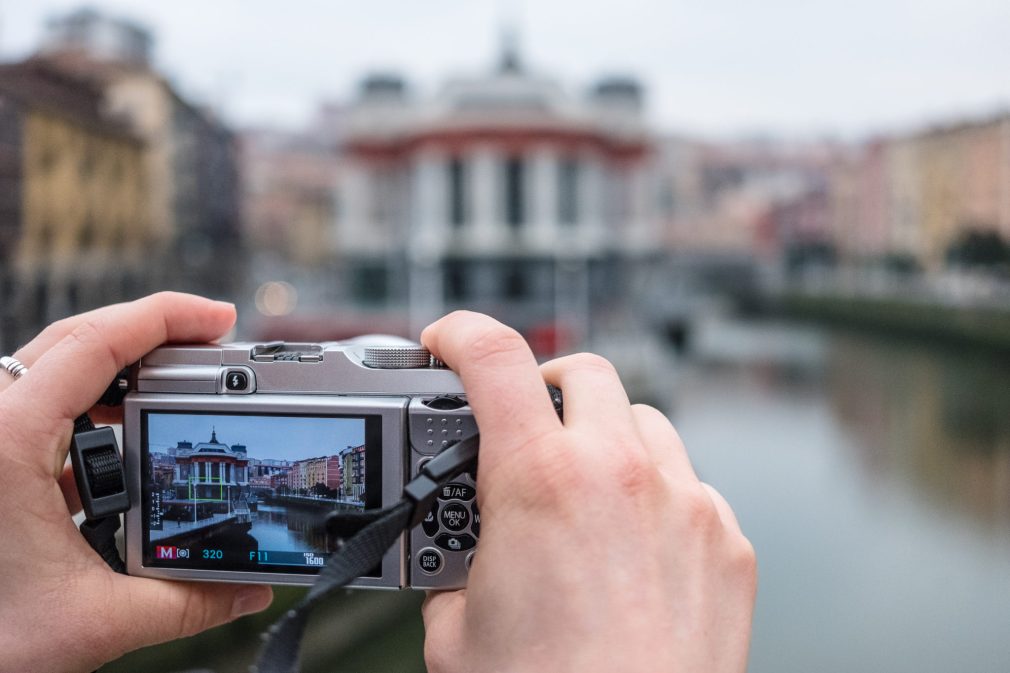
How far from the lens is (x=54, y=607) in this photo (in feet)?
1.68

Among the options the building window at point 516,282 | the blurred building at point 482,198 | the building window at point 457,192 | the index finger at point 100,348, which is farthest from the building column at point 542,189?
the index finger at point 100,348

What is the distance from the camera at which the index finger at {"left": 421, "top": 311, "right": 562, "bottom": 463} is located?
42 centimetres

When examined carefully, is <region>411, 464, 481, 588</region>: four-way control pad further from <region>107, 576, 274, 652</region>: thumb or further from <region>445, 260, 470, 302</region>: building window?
<region>445, 260, 470, 302</region>: building window

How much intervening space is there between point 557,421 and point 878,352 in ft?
13.3

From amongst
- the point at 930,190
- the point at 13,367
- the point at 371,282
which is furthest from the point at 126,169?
the point at 371,282

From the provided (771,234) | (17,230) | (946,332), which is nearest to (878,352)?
(946,332)

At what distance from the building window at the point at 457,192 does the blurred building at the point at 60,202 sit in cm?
636

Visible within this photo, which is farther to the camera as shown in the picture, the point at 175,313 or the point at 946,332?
the point at 946,332

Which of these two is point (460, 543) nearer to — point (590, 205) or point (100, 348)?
point (100, 348)

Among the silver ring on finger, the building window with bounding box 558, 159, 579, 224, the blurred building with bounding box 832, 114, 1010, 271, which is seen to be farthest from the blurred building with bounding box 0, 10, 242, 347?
the building window with bounding box 558, 159, 579, 224

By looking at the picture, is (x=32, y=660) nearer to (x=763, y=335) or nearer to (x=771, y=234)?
(x=763, y=335)

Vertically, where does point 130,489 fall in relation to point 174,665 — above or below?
above

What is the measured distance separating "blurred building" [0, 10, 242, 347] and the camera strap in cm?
155

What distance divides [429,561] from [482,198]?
28.2 ft
